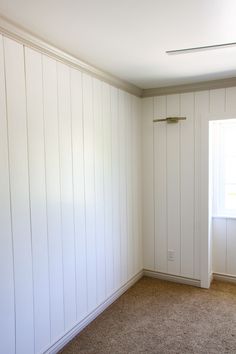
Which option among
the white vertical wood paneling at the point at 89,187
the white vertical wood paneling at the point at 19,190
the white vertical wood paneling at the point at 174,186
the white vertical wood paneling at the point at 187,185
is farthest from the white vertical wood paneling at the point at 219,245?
the white vertical wood paneling at the point at 19,190

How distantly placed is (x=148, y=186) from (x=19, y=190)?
2086 millimetres

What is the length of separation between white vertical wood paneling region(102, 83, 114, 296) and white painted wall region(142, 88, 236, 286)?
815 millimetres

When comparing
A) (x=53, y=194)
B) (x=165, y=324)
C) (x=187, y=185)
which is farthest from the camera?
(x=187, y=185)

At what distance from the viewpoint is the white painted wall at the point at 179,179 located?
3.41m

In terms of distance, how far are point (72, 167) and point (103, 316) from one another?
1.51 m

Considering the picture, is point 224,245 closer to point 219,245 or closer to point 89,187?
point 219,245

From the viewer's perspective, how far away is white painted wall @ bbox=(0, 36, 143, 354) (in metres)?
1.93

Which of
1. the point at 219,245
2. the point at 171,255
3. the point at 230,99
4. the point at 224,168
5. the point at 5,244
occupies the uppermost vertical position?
the point at 230,99

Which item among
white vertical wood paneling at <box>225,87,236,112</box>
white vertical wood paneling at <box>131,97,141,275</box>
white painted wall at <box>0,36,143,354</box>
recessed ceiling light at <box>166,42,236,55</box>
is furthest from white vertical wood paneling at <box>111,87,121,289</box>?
white vertical wood paneling at <box>225,87,236,112</box>

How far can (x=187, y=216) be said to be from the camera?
11.7 ft

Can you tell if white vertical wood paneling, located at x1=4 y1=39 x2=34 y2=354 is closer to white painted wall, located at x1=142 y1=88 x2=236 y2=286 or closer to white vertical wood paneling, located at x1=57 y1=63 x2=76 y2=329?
white vertical wood paneling, located at x1=57 y1=63 x2=76 y2=329

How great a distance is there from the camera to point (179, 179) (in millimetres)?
3580

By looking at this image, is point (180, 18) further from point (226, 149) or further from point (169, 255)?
point (169, 255)

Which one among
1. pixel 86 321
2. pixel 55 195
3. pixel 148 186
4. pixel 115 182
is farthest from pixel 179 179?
pixel 86 321
